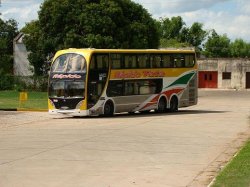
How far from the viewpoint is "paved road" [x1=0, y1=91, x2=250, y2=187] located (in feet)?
37.4

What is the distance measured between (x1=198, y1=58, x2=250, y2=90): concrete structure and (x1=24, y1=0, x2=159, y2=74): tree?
26.9 meters

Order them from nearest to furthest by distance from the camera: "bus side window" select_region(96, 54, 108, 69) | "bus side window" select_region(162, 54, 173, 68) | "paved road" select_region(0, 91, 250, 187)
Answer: "paved road" select_region(0, 91, 250, 187) → "bus side window" select_region(96, 54, 108, 69) → "bus side window" select_region(162, 54, 173, 68)

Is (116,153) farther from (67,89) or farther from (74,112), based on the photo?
(67,89)

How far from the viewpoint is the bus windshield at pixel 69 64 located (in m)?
30.1

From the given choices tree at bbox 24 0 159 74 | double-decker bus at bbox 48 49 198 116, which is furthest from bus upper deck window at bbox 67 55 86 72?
tree at bbox 24 0 159 74

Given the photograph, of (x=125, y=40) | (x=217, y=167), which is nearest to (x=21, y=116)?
(x=217, y=167)

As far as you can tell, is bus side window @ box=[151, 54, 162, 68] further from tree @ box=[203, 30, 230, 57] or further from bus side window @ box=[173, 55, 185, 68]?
tree @ box=[203, 30, 230, 57]

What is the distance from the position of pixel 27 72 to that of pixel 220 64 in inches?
1081

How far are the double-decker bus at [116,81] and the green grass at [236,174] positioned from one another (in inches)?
679

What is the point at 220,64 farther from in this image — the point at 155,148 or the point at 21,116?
the point at 155,148

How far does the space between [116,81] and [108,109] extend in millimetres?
1566

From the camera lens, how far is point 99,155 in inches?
594

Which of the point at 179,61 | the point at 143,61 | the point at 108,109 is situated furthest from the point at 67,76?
the point at 179,61

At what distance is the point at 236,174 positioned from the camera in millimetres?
11164
